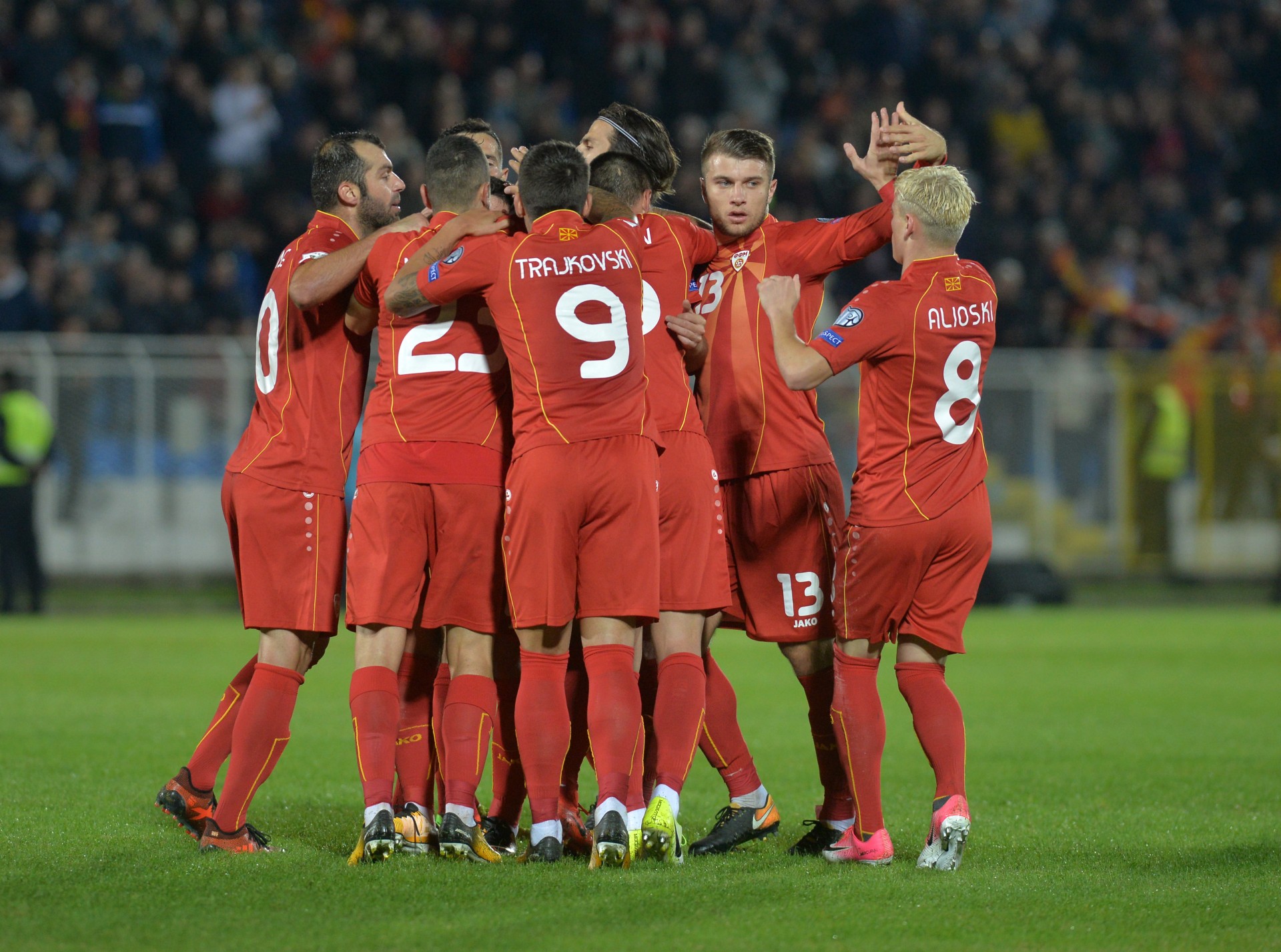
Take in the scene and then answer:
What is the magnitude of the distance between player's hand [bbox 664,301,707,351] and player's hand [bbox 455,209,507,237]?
0.72 meters

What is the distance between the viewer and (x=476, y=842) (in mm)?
5273

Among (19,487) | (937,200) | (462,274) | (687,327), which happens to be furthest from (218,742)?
(19,487)

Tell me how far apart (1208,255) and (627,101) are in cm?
890

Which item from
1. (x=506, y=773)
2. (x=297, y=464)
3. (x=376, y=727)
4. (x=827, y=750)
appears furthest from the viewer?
(x=827, y=750)

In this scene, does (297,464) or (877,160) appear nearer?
(297,464)

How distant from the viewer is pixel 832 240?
19.1 ft

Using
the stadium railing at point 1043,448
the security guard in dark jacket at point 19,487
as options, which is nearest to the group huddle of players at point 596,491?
the security guard in dark jacket at point 19,487

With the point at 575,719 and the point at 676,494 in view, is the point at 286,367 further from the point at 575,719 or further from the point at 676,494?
the point at 575,719

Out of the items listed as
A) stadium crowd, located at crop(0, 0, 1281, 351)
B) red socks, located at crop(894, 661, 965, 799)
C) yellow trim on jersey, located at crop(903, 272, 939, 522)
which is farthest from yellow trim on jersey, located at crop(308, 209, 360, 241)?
stadium crowd, located at crop(0, 0, 1281, 351)

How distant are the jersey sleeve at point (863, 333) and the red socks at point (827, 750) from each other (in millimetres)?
1235

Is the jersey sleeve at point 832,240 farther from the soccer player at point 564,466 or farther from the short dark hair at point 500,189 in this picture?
the short dark hair at point 500,189

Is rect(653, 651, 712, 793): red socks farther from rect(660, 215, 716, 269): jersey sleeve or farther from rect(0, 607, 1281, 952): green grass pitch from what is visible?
rect(660, 215, 716, 269): jersey sleeve

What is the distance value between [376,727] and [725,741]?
4.51ft

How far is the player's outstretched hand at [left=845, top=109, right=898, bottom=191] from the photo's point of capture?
19.3 feet
